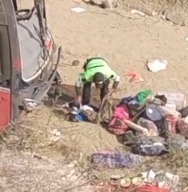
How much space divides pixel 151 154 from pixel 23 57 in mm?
1287

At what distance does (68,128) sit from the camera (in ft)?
23.8

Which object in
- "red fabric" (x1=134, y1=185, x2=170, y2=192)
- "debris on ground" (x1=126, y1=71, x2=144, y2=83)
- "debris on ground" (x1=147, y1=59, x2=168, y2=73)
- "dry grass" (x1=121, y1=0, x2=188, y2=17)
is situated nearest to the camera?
"red fabric" (x1=134, y1=185, x2=170, y2=192)

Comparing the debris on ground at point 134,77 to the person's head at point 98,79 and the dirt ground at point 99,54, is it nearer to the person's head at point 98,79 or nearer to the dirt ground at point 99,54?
the dirt ground at point 99,54

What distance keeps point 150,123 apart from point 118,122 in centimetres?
28

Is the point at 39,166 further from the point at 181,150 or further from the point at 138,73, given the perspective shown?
the point at 138,73

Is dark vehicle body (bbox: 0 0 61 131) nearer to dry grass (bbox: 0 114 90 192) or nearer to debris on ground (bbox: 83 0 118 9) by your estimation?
dry grass (bbox: 0 114 90 192)

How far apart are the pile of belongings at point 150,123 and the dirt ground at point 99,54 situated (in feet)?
0.47

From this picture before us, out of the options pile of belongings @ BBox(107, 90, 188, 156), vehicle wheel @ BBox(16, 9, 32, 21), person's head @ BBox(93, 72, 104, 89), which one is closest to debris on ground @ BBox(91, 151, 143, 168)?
pile of belongings @ BBox(107, 90, 188, 156)

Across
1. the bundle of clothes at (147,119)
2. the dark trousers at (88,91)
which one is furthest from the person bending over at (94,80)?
the bundle of clothes at (147,119)

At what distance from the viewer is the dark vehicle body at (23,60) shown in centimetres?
654

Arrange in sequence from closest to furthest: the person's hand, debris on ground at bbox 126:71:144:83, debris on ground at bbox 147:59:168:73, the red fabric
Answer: the red fabric < the person's hand < debris on ground at bbox 126:71:144:83 < debris on ground at bbox 147:59:168:73

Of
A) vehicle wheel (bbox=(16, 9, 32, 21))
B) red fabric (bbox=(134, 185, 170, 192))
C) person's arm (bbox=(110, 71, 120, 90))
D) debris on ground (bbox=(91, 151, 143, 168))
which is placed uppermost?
vehicle wheel (bbox=(16, 9, 32, 21))

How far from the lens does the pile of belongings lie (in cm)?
689

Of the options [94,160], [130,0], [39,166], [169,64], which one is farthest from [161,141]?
[130,0]
